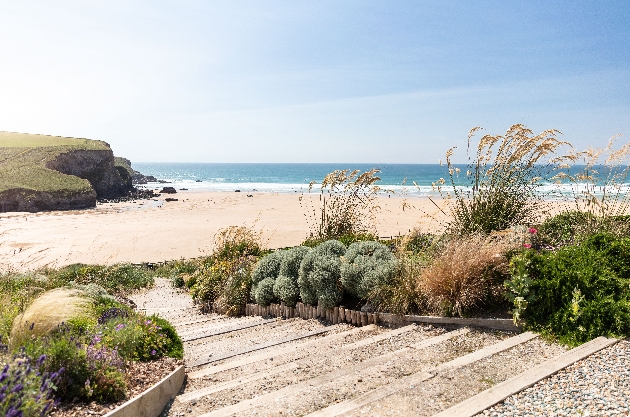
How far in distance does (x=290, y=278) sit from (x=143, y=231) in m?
17.4

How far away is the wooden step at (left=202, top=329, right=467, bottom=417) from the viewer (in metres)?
3.25

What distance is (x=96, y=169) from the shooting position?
158 feet

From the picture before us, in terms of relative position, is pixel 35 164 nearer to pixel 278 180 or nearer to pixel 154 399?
pixel 278 180

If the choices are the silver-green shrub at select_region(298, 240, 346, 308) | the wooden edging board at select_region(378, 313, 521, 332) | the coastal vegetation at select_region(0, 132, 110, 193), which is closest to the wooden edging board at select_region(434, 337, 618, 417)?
the wooden edging board at select_region(378, 313, 521, 332)

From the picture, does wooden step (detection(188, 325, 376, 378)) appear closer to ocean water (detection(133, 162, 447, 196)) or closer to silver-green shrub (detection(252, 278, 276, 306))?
silver-green shrub (detection(252, 278, 276, 306))

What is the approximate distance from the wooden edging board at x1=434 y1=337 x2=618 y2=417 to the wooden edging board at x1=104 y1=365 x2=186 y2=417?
2.01 m

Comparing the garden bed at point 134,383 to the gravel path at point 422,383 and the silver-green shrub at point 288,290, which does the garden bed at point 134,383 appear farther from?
the silver-green shrub at point 288,290

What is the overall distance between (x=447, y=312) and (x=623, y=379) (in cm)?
191

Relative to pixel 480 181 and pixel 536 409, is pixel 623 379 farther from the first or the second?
pixel 480 181

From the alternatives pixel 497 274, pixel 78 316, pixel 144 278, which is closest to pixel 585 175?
pixel 497 274

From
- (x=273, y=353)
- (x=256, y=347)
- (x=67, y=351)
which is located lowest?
(x=256, y=347)

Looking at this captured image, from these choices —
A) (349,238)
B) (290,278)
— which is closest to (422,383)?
(290,278)

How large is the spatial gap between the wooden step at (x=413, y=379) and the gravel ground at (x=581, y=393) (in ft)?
2.20

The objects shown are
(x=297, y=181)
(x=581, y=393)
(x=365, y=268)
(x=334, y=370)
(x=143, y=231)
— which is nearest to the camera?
(x=581, y=393)
